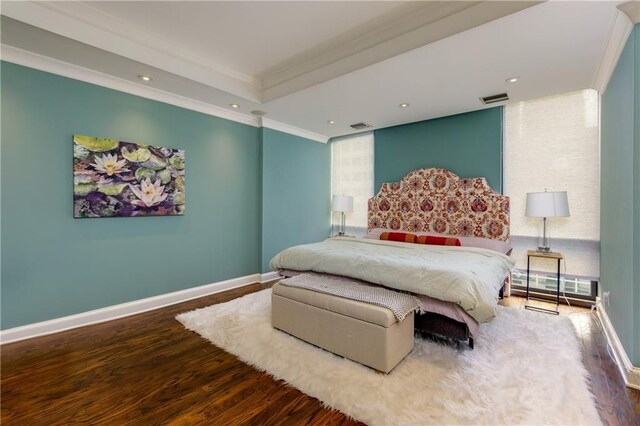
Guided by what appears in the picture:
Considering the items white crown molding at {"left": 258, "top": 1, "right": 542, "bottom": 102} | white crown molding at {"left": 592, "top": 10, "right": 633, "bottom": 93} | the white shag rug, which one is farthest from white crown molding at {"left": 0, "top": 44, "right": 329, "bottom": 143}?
white crown molding at {"left": 592, "top": 10, "right": 633, "bottom": 93}

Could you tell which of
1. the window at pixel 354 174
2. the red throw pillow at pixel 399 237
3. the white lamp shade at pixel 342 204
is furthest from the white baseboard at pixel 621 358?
the white lamp shade at pixel 342 204

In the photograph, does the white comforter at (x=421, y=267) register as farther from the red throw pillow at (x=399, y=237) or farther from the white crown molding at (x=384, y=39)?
the white crown molding at (x=384, y=39)

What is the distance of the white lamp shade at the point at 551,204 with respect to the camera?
3.20 m

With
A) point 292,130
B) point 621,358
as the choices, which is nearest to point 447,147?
point 292,130

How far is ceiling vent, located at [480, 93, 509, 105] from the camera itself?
3450mm

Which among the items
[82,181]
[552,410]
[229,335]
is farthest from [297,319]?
[82,181]

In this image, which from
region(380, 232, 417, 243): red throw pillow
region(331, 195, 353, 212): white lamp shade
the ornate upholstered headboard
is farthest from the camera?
region(331, 195, 353, 212): white lamp shade

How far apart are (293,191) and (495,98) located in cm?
327

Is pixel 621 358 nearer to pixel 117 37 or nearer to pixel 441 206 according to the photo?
pixel 441 206

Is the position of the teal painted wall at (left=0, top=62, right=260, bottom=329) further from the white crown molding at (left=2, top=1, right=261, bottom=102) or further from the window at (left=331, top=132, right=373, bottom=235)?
the window at (left=331, top=132, right=373, bottom=235)

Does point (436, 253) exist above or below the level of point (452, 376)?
above

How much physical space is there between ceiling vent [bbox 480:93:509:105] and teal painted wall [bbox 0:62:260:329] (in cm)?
349

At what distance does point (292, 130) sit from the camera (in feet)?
16.4

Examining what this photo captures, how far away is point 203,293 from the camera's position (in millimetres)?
3918
